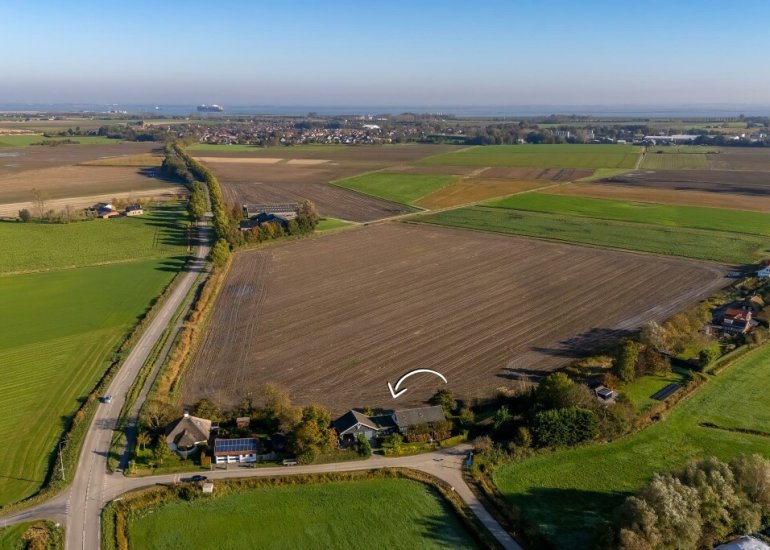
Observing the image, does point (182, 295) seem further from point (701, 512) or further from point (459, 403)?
point (701, 512)

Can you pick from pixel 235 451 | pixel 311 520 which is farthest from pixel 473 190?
pixel 311 520

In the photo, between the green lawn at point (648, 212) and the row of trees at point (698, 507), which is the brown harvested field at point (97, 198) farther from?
the row of trees at point (698, 507)

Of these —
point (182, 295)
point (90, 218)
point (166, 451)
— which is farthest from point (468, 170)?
point (166, 451)

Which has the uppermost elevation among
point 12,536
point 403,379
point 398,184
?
point 398,184

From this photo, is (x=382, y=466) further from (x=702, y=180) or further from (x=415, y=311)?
(x=702, y=180)

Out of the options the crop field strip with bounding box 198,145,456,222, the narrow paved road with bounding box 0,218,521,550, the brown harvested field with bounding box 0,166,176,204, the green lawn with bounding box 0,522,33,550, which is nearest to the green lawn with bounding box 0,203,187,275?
the crop field strip with bounding box 198,145,456,222
